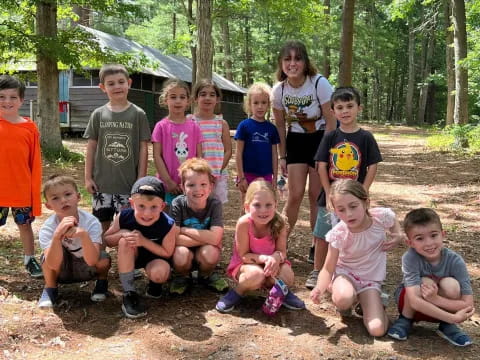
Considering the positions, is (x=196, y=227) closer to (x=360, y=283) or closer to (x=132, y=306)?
(x=132, y=306)

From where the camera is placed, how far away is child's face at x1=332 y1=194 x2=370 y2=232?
3145 millimetres

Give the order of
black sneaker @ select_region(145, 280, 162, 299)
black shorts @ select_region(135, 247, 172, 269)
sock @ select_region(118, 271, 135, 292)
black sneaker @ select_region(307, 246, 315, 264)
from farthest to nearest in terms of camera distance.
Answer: black sneaker @ select_region(307, 246, 315, 264) < black sneaker @ select_region(145, 280, 162, 299) < black shorts @ select_region(135, 247, 172, 269) < sock @ select_region(118, 271, 135, 292)

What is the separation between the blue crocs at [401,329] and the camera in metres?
2.96

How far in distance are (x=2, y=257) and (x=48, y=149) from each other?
23.1 feet

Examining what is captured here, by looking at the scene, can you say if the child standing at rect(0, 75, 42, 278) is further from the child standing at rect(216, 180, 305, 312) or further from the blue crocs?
the blue crocs

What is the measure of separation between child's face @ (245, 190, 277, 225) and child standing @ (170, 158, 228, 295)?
0.42m

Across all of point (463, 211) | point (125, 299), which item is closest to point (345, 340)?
point (125, 299)

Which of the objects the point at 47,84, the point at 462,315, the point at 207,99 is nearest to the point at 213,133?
the point at 207,99

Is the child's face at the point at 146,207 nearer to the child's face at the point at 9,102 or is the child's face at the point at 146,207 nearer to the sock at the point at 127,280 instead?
the sock at the point at 127,280

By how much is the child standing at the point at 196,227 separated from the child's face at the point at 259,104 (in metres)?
1.13

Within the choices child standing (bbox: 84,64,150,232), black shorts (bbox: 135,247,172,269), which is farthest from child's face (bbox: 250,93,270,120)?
black shorts (bbox: 135,247,172,269)

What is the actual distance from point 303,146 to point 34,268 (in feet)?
8.70

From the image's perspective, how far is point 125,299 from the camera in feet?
10.9

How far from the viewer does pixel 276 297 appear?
3.26 meters
